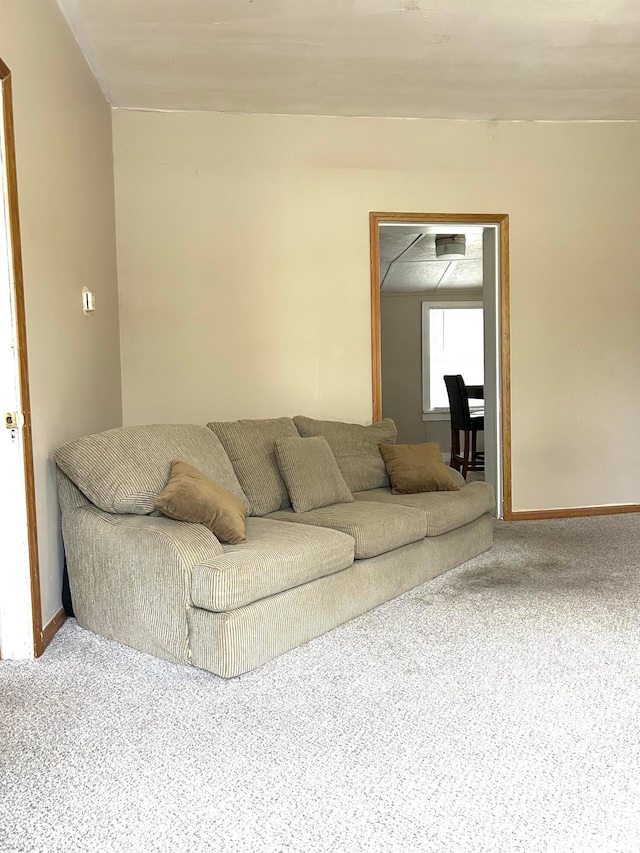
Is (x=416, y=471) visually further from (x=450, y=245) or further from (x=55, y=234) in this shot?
(x=450, y=245)

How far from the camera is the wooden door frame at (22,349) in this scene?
2715mm

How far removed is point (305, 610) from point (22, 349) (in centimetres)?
143

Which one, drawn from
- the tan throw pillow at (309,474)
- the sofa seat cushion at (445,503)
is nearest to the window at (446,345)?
the sofa seat cushion at (445,503)

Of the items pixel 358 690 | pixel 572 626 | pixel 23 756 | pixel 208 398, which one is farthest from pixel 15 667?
pixel 208 398

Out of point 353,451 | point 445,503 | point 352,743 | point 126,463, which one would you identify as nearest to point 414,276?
point 353,451

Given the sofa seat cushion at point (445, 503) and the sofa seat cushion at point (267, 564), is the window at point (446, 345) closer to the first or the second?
the sofa seat cushion at point (445, 503)

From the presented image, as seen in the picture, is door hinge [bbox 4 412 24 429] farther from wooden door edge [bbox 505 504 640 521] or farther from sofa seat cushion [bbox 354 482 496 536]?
wooden door edge [bbox 505 504 640 521]

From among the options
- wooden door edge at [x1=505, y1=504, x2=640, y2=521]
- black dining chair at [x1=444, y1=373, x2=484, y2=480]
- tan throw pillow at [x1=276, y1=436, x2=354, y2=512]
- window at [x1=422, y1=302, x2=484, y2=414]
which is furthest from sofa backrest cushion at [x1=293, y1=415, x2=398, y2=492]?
window at [x1=422, y1=302, x2=484, y2=414]

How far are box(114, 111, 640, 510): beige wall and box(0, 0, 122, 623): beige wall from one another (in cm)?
63

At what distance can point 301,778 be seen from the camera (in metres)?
1.92

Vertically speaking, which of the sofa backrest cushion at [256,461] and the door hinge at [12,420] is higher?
the door hinge at [12,420]

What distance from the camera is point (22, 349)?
109 inches

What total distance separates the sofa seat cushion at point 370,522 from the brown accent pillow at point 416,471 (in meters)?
0.47

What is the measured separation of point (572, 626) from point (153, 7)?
3.29 m
